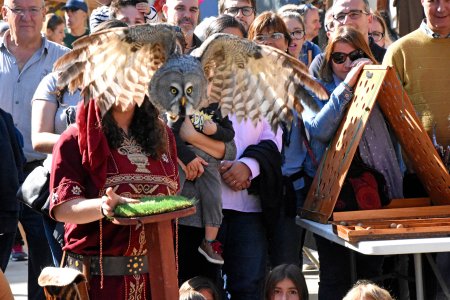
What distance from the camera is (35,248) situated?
16.8 feet

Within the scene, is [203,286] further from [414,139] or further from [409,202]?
[414,139]

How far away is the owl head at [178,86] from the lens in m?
3.52

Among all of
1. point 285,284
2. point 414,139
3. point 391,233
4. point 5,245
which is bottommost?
point 285,284

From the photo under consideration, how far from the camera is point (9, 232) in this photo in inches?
189

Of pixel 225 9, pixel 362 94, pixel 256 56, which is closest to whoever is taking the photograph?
pixel 256 56

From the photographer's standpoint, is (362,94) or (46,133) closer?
(46,133)

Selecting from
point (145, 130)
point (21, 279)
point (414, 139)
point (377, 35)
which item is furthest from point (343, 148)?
point (21, 279)

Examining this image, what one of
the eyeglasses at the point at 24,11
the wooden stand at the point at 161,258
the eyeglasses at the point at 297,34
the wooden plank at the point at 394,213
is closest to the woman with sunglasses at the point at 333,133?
the wooden plank at the point at 394,213

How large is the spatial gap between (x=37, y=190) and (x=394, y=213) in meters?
1.79

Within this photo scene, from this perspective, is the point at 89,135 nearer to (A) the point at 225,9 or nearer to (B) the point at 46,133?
(B) the point at 46,133

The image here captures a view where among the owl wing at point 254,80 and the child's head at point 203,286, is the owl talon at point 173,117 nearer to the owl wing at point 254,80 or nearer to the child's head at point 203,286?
the owl wing at point 254,80

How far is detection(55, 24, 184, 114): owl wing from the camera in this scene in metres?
3.38

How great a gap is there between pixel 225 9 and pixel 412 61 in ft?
5.42

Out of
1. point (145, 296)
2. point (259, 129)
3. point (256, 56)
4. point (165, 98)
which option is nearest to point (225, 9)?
point (259, 129)
